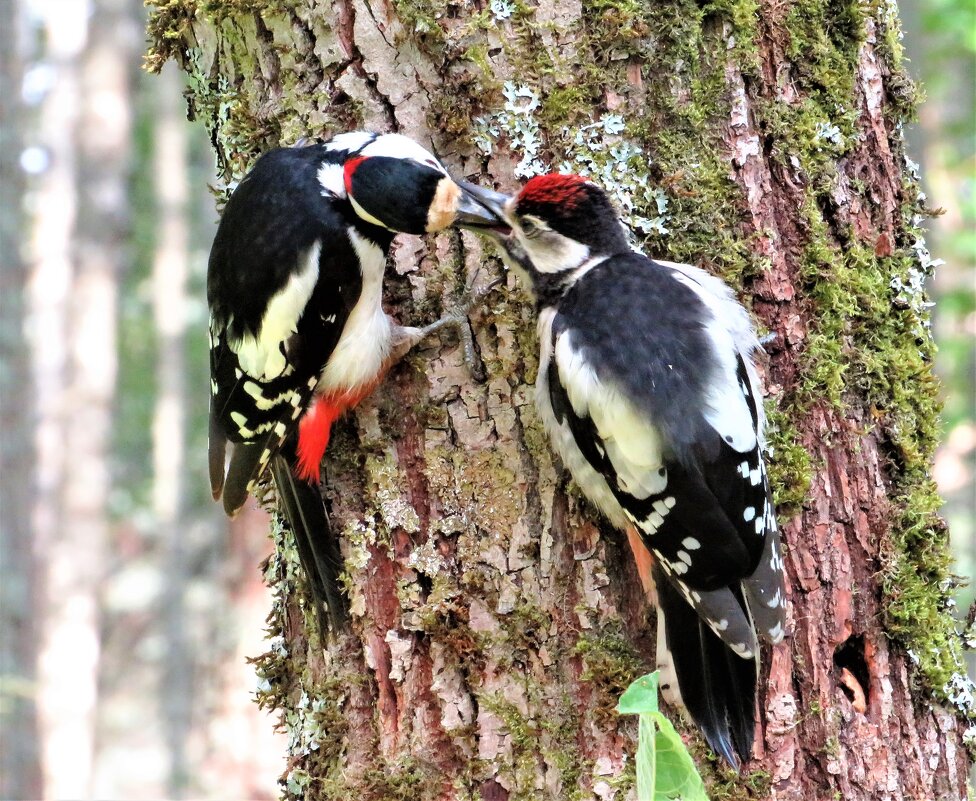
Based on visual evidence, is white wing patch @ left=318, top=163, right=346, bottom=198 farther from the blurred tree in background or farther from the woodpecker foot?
the blurred tree in background

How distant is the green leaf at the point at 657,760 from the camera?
1371 millimetres

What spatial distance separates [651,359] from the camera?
2.50 metres

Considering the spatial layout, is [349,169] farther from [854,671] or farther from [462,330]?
[854,671]

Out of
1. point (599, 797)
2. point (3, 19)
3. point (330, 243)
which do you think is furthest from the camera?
point (3, 19)

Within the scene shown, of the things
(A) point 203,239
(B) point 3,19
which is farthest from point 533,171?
(A) point 203,239

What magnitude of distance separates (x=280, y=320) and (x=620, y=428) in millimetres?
968

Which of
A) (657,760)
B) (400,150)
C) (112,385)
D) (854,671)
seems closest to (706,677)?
(854,671)

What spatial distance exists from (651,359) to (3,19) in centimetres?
882

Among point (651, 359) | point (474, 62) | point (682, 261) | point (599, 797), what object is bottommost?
point (599, 797)

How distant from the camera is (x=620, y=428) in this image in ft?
7.95

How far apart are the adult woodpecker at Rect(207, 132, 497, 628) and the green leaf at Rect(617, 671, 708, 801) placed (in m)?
1.34

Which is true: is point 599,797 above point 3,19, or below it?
below

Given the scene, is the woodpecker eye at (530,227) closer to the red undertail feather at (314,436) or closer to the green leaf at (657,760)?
the red undertail feather at (314,436)

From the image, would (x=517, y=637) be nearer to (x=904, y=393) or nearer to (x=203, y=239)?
(x=904, y=393)
